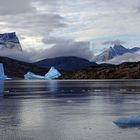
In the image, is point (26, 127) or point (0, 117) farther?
point (0, 117)

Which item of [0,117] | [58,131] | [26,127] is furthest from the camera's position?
[0,117]

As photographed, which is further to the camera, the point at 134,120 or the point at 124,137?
the point at 134,120

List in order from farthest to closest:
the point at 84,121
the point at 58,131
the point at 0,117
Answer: the point at 0,117 → the point at 84,121 → the point at 58,131

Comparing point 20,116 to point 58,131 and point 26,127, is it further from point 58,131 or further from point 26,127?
point 58,131

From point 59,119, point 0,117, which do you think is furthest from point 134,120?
point 0,117

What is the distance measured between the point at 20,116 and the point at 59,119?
330 centimetres

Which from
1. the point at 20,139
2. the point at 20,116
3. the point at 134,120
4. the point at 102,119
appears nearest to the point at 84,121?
the point at 102,119

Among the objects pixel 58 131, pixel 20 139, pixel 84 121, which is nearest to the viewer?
pixel 20 139

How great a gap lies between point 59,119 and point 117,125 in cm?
514

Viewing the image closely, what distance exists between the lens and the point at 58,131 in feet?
69.4

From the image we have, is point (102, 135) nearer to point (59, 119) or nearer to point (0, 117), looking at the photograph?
point (59, 119)

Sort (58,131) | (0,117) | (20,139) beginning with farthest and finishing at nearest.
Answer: (0,117) < (58,131) < (20,139)

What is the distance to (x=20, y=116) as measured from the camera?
28656 millimetres

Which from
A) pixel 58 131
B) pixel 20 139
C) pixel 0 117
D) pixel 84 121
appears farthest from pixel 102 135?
pixel 0 117
